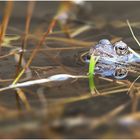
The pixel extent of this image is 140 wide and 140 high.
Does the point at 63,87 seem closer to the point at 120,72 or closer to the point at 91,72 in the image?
the point at 91,72

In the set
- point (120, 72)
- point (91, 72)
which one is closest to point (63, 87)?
point (91, 72)

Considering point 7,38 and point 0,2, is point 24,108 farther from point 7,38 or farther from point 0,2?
point 0,2

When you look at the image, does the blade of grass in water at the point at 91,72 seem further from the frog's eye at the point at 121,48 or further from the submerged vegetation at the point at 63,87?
the frog's eye at the point at 121,48

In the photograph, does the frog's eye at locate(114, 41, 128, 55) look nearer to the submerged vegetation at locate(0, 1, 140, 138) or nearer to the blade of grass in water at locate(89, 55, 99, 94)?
the submerged vegetation at locate(0, 1, 140, 138)

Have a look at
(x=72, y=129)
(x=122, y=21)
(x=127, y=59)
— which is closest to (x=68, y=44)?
(x=127, y=59)

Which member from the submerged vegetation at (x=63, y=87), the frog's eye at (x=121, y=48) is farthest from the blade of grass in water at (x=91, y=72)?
the frog's eye at (x=121, y=48)
